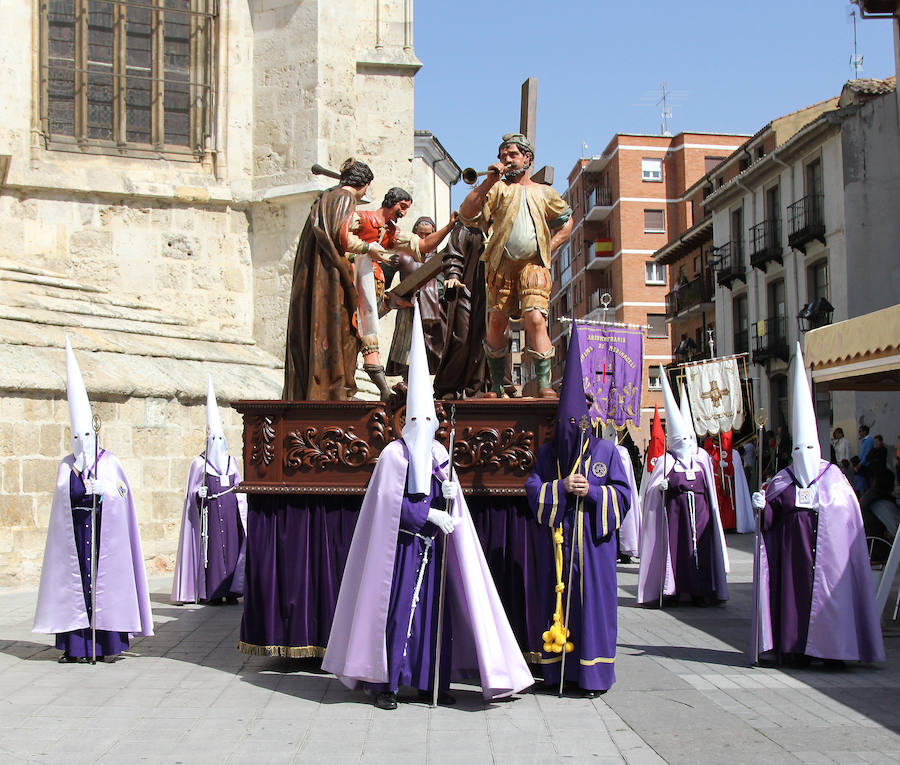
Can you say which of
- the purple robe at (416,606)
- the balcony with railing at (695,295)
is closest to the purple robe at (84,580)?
the purple robe at (416,606)

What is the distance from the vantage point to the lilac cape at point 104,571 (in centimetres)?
713

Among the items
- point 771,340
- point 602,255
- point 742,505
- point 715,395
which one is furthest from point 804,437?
point 602,255

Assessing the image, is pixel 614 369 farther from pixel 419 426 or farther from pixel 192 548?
pixel 419 426

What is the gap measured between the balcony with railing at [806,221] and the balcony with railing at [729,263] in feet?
15.1

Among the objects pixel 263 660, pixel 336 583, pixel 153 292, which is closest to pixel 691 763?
pixel 336 583

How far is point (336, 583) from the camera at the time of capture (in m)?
6.86

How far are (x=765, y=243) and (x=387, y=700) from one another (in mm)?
29921

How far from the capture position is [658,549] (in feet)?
34.1

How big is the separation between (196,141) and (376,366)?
815 cm

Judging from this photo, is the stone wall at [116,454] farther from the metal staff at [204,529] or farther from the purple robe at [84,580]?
the purple robe at [84,580]

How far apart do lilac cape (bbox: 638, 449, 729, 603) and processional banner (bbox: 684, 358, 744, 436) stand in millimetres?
10985

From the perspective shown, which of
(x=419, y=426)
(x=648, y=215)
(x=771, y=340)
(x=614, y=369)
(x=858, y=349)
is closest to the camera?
(x=419, y=426)

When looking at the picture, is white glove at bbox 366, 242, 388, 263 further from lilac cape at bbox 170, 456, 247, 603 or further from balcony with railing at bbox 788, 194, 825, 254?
balcony with railing at bbox 788, 194, 825, 254

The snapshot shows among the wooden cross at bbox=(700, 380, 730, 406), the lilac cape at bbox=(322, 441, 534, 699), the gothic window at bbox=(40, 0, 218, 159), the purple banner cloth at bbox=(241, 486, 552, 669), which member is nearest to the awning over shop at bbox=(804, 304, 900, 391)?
the purple banner cloth at bbox=(241, 486, 552, 669)
